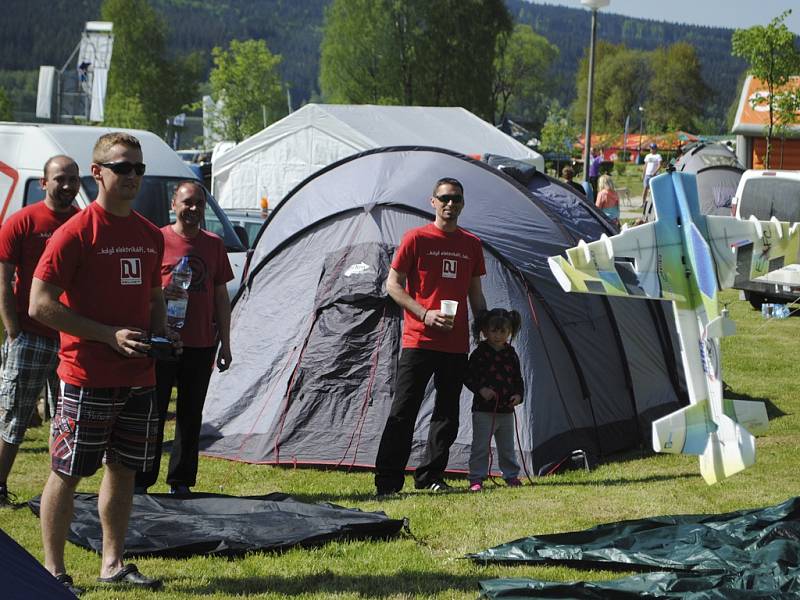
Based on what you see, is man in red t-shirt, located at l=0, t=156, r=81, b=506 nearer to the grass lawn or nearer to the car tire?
the grass lawn

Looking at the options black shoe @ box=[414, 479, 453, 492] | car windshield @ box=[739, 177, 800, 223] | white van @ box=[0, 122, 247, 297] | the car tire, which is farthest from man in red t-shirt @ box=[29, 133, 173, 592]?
the car tire

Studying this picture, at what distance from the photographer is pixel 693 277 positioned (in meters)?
5.17

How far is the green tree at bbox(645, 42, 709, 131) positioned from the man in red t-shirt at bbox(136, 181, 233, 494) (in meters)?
100

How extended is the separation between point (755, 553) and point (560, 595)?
99cm

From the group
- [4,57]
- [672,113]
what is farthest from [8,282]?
[4,57]

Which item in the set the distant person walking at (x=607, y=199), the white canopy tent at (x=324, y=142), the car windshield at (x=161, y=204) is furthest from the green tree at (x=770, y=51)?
the car windshield at (x=161, y=204)

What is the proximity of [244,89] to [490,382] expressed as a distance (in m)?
53.4

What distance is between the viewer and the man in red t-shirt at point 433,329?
6.57 meters

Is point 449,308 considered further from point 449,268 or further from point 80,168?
point 80,168

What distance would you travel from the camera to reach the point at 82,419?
4484mm

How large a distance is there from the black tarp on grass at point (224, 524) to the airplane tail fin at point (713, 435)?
59.5 inches

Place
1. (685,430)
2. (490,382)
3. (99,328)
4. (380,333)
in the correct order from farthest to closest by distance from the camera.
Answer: (380,333), (490,382), (685,430), (99,328)

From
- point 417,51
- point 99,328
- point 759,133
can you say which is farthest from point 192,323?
point 417,51

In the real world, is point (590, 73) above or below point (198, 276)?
above
